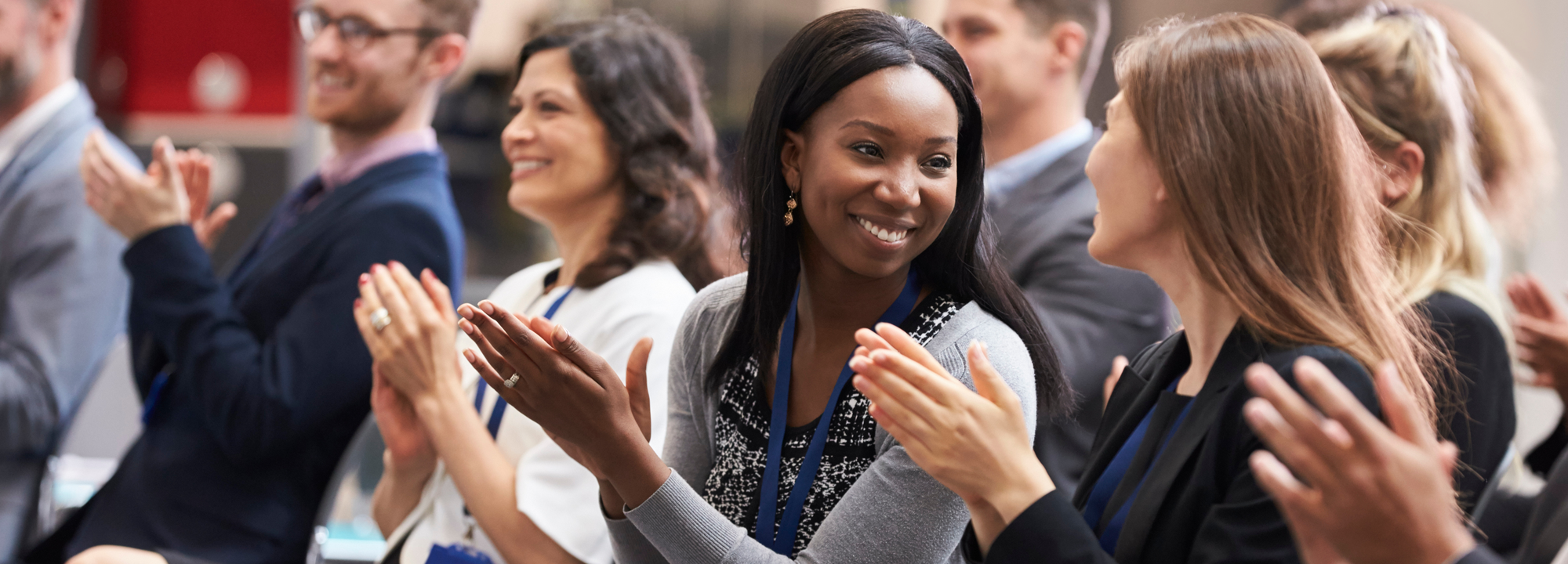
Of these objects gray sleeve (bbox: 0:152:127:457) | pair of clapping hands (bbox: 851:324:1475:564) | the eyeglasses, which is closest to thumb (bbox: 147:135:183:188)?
the eyeglasses

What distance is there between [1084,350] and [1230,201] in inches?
41.8

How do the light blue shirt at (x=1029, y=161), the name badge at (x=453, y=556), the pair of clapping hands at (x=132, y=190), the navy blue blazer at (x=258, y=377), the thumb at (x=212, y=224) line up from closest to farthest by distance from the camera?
the name badge at (x=453, y=556) < the navy blue blazer at (x=258, y=377) < the pair of clapping hands at (x=132, y=190) < the light blue shirt at (x=1029, y=161) < the thumb at (x=212, y=224)

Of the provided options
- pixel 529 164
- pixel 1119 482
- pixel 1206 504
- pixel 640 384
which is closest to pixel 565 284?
pixel 529 164

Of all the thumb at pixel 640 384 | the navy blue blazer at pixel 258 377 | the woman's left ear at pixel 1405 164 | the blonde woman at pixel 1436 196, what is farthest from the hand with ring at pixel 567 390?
the woman's left ear at pixel 1405 164

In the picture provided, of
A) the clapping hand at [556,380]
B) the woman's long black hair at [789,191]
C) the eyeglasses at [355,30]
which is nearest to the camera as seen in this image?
the clapping hand at [556,380]

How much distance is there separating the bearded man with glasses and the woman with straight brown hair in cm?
150

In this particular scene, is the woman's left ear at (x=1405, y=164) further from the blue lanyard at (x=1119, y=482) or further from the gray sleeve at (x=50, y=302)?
the gray sleeve at (x=50, y=302)

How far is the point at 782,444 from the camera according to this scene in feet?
4.82

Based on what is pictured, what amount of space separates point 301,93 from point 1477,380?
4.19 meters

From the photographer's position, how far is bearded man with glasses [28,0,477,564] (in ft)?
7.56

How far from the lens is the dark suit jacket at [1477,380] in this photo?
1.90 m

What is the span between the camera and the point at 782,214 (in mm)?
1475

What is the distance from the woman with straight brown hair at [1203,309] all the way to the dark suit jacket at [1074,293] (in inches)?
33.9

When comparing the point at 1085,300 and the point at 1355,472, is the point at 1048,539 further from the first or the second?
the point at 1085,300
